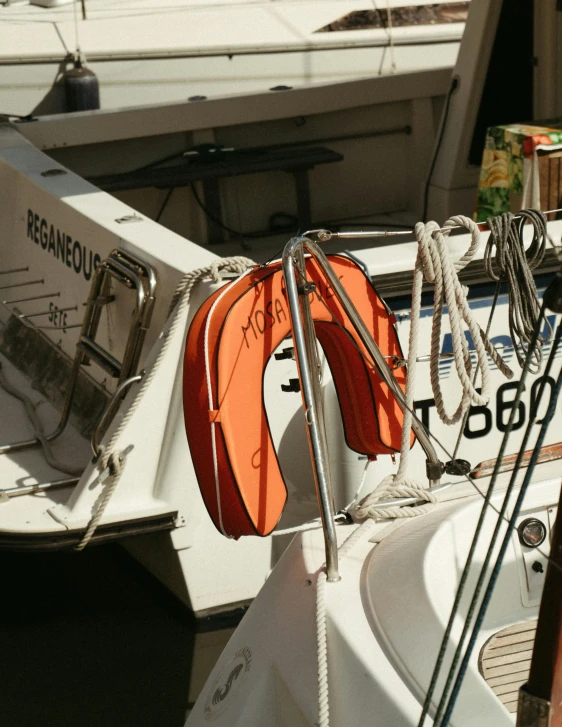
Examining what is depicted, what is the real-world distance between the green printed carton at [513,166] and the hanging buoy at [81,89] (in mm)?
3397

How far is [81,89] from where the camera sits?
745 centimetres

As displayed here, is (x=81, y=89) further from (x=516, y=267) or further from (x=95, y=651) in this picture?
(x=516, y=267)

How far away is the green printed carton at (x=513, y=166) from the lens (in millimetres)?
4543

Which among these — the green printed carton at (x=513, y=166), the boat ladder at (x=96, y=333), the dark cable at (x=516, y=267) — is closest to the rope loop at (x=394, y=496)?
the dark cable at (x=516, y=267)

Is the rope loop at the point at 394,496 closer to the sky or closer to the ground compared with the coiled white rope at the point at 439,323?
closer to the ground

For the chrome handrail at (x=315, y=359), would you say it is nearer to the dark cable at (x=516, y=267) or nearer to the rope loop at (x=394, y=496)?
the rope loop at (x=394, y=496)

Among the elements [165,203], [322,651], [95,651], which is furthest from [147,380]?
[165,203]

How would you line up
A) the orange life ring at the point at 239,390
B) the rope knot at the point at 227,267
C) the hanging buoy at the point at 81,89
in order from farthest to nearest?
1. the hanging buoy at the point at 81,89
2. the rope knot at the point at 227,267
3. the orange life ring at the point at 239,390

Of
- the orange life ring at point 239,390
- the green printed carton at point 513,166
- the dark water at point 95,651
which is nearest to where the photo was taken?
the orange life ring at point 239,390

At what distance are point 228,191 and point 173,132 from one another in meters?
0.49

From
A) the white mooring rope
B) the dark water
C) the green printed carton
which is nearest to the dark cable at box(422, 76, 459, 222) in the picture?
the green printed carton

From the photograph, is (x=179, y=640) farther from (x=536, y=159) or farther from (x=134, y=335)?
(x=536, y=159)

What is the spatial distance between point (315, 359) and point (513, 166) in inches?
88.7

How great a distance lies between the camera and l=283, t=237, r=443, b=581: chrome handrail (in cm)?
269
